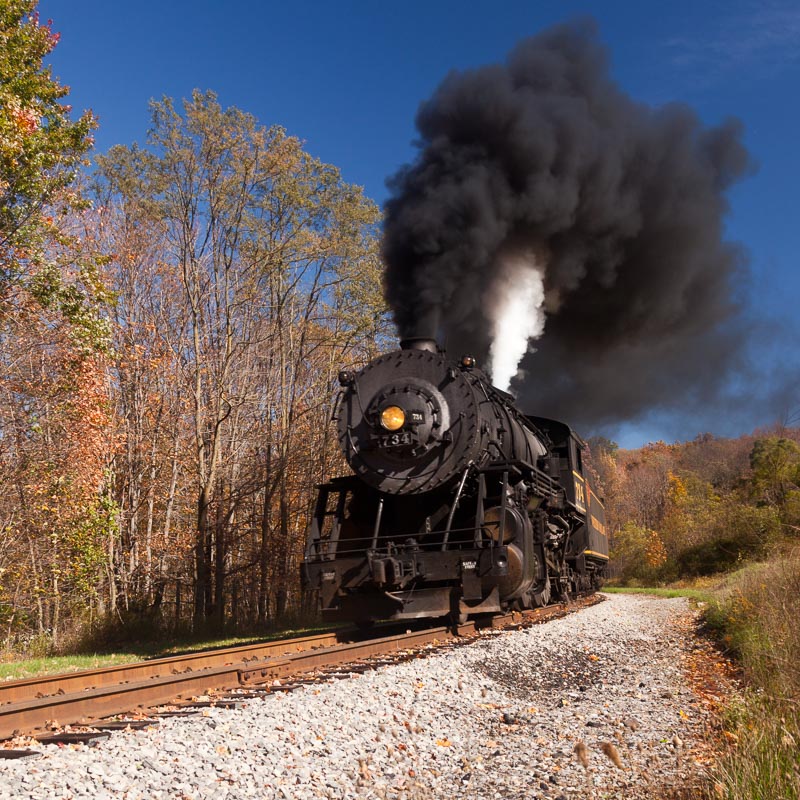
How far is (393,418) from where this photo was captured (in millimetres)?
9930

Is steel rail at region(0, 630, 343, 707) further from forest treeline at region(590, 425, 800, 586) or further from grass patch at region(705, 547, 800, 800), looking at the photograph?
forest treeline at region(590, 425, 800, 586)

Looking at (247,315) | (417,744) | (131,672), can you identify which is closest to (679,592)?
(247,315)

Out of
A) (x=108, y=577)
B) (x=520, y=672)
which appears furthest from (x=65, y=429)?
(x=520, y=672)

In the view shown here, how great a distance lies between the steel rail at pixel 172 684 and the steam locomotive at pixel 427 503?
0.73 m

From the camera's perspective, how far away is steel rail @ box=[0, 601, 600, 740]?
442 centimetres

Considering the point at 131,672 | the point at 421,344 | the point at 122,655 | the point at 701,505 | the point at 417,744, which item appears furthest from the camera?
the point at 701,505

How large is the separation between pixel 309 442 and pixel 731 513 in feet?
50.7

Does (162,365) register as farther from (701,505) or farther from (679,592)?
(701,505)

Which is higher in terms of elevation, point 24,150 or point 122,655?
point 24,150

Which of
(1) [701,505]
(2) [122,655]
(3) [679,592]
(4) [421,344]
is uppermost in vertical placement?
(4) [421,344]

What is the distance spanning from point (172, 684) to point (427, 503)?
537 centimetres

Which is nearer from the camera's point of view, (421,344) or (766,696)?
(766,696)

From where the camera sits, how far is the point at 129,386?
18531 millimetres

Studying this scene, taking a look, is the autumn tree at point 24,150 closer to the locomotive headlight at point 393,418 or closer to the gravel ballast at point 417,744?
the locomotive headlight at point 393,418
